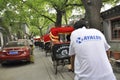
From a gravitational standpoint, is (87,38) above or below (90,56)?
above

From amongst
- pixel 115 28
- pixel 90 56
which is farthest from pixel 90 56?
pixel 115 28

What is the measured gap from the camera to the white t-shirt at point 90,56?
12.0 ft

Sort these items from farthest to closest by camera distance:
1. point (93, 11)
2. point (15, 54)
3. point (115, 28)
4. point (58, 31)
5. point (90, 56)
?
1. point (115, 28)
2. point (15, 54)
3. point (58, 31)
4. point (93, 11)
5. point (90, 56)

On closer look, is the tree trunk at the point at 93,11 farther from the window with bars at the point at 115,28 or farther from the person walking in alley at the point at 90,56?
the window with bars at the point at 115,28

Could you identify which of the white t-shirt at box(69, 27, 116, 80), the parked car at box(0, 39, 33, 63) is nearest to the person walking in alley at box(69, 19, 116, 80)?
the white t-shirt at box(69, 27, 116, 80)

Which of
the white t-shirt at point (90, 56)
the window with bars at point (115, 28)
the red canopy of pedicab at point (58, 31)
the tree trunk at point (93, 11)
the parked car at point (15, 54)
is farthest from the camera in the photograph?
the window with bars at point (115, 28)

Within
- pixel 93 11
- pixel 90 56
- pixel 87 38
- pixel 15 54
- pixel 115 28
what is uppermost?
pixel 93 11

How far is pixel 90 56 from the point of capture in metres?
3.67

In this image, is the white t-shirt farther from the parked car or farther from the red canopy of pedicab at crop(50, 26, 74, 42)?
the parked car

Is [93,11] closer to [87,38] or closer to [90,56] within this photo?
[87,38]

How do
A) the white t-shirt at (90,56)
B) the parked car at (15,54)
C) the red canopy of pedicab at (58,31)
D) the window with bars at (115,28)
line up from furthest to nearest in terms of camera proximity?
the window with bars at (115,28)
the parked car at (15,54)
the red canopy of pedicab at (58,31)
the white t-shirt at (90,56)

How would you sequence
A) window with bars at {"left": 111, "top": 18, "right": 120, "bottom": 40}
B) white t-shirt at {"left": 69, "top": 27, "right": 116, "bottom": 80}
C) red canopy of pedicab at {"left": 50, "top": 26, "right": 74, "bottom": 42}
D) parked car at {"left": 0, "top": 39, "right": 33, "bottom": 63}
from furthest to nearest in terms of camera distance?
window with bars at {"left": 111, "top": 18, "right": 120, "bottom": 40} < parked car at {"left": 0, "top": 39, "right": 33, "bottom": 63} < red canopy of pedicab at {"left": 50, "top": 26, "right": 74, "bottom": 42} < white t-shirt at {"left": 69, "top": 27, "right": 116, "bottom": 80}

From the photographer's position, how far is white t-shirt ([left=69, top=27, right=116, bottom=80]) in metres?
3.65

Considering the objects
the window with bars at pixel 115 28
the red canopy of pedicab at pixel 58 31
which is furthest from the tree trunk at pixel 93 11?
the window with bars at pixel 115 28
